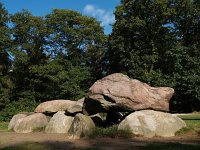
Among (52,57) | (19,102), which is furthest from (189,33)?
(19,102)

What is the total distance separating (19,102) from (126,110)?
2450cm

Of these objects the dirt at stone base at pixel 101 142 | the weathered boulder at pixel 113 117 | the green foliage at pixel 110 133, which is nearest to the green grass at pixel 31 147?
the dirt at stone base at pixel 101 142

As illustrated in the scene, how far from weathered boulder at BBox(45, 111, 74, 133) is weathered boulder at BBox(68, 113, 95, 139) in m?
1.45

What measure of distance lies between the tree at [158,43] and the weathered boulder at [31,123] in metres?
21.3

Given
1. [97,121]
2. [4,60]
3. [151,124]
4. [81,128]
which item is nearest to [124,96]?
[151,124]

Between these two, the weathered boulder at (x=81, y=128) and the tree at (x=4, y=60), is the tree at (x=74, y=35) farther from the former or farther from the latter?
the weathered boulder at (x=81, y=128)

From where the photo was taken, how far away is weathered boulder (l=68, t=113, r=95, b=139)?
16938mm

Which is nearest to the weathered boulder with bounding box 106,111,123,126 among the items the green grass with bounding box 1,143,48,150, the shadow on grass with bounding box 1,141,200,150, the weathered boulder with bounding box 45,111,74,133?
the weathered boulder with bounding box 45,111,74,133

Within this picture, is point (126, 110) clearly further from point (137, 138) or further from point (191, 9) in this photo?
point (191, 9)

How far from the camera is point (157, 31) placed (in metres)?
42.9

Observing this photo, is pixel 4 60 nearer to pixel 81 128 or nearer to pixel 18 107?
pixel 18 107

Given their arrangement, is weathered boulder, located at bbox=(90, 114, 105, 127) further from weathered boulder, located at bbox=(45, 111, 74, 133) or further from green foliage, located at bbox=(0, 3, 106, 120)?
green foliage, located at bbox=(0, 3, 106, 120)

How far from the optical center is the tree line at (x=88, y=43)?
41.4m

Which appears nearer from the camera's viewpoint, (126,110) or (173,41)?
Result: (126,110)
